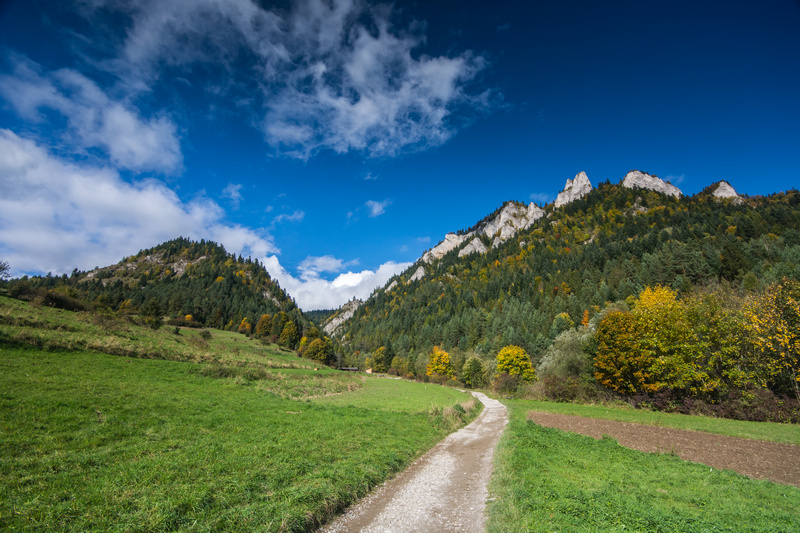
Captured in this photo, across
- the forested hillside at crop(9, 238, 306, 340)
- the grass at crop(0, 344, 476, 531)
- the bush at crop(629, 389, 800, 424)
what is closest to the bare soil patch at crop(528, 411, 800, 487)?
the grass at crop(0, 344, 476, 531)

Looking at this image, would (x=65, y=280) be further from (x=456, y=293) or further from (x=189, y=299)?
(x=456, y=293)

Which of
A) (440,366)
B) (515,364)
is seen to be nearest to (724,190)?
(515,364)

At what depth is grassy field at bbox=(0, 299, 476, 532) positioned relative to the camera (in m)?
6.90

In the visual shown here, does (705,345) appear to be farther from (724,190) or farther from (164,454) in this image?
(724,190)

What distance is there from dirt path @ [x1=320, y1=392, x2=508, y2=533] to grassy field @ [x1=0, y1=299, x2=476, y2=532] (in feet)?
2.06

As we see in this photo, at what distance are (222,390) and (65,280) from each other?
245666mm

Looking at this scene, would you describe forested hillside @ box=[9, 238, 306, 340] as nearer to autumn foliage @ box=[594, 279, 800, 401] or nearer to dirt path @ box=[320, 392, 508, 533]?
dirt path @ box=[320, 392, 508, 533]

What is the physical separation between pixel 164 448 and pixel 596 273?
456 feet

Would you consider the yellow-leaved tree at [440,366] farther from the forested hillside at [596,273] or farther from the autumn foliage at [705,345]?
the autumn foliage at [705,345]

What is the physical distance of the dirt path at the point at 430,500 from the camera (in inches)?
325

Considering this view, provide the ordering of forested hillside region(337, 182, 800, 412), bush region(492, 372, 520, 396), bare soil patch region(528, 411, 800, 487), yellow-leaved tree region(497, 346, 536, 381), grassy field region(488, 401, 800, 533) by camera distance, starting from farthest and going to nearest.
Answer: forested hillside region(337, 182, 800, 412) < yellow-leaved tree region(497, 346, 536, 381) < bush region(492, 372, 520, 396) < bare soil patch region(528, 411, 800, 487) < grassy field region(488, 401, 800, 533)

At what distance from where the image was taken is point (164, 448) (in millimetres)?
10773

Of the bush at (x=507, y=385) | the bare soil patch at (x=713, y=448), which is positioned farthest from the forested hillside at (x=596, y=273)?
the bare soil patch at (x=713, y=448)

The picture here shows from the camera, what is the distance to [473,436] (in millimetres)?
20625
